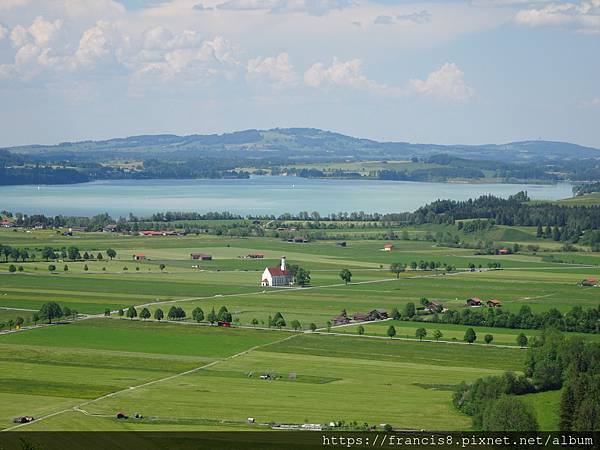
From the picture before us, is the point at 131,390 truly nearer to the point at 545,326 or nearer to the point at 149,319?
the point at 149,319

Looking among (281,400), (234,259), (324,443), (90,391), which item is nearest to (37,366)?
(90,391)

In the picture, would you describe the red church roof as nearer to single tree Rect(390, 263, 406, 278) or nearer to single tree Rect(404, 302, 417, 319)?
single tree Rect(390, 263, 406, 278)

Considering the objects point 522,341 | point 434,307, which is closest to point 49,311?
point 434,307

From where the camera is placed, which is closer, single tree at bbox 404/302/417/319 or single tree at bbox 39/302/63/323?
single tree at bbox 39/302/63/323

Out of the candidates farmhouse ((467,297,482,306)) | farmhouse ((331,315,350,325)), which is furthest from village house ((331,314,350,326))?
farmhouse ((467,297,482,306))

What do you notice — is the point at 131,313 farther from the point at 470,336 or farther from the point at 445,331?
the point at 470,336

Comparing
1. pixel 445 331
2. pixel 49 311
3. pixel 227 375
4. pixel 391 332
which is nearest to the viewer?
pixel 227 375

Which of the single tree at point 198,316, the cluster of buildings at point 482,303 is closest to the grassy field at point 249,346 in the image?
the single tree at point 198,316
